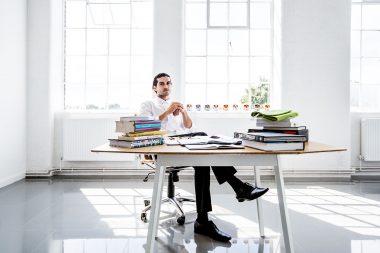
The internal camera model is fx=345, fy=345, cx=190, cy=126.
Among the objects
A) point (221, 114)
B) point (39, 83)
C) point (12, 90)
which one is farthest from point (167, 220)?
point (39, 83)

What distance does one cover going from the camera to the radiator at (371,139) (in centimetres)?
492

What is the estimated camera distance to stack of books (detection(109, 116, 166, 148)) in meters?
1.91

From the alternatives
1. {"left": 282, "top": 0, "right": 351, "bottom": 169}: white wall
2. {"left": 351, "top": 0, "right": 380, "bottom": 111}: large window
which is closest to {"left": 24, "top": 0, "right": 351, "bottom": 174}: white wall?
{"left": 282, "top": 0, "right": 351, "bottom": 169}: white wall

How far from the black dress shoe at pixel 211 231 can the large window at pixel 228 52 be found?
2883 millimetres

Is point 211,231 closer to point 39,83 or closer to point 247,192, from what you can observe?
point 247,192

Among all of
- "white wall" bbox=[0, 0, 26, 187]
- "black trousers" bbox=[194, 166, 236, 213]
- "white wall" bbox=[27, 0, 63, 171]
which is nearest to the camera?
"black trousers" bbox=[194, 166, 236, 213]

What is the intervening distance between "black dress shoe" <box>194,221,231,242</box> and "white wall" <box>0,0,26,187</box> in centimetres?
280

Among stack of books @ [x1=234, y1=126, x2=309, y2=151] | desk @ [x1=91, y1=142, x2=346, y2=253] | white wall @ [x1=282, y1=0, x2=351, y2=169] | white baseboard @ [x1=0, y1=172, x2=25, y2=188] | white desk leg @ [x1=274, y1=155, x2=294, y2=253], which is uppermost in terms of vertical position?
white wall @ [x1=282, y1=0, x2=351, y2=169]

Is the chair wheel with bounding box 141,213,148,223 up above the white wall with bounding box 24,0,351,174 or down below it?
below

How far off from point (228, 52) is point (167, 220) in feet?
10.3

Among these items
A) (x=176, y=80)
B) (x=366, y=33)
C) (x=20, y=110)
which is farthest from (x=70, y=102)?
(x=366, y=33)

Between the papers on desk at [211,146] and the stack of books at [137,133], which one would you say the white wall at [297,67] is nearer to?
the stack of books at [137,133]

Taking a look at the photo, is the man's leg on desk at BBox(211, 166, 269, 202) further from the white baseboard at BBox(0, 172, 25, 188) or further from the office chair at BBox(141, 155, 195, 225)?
the white baseboard at BBox(0, 172, 25, 188)

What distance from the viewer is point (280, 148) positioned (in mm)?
1813
